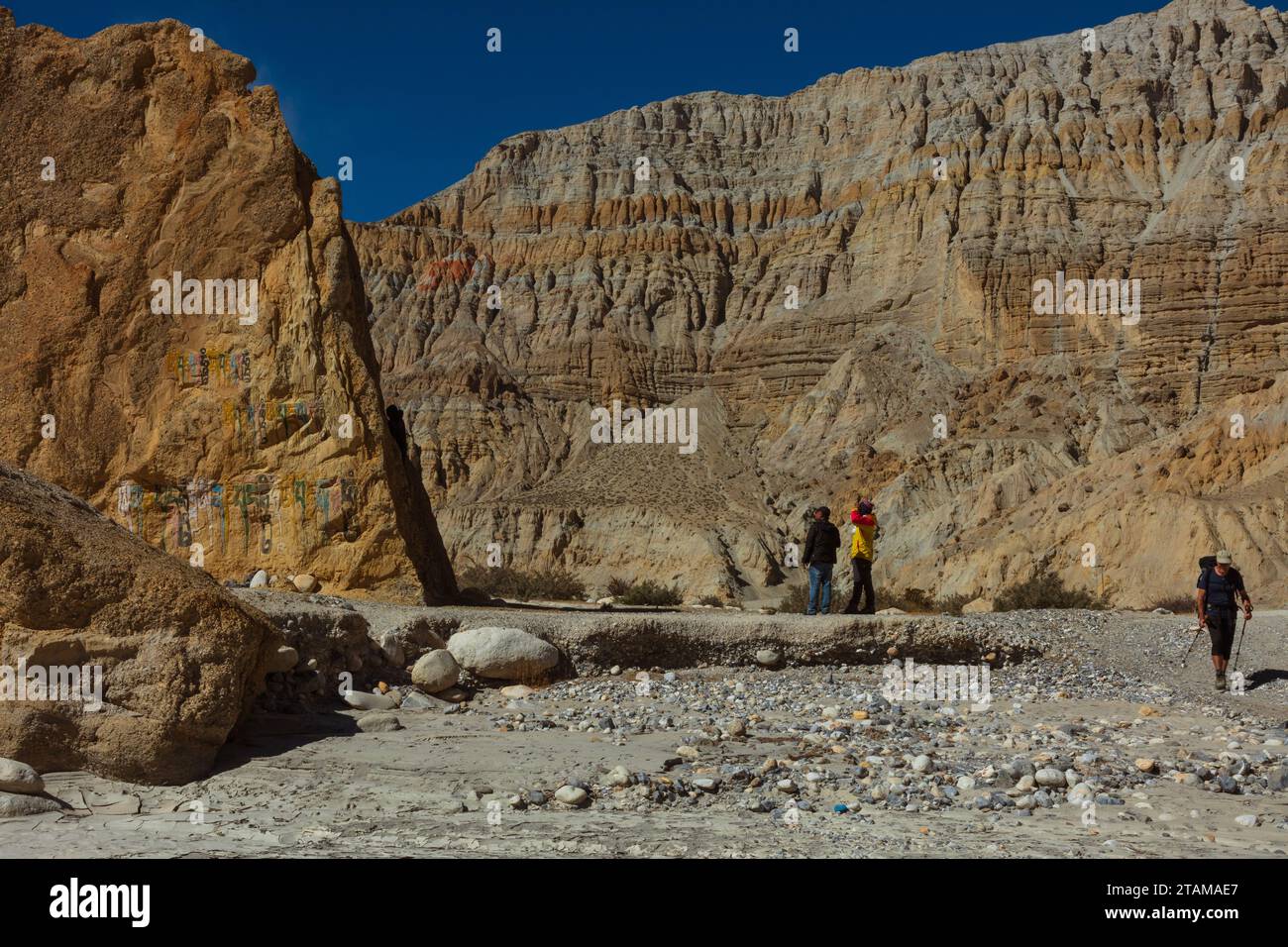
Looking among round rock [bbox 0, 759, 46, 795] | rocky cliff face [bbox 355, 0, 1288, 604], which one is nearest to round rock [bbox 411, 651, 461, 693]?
round rock [bbox 0, 759, 46, 795]

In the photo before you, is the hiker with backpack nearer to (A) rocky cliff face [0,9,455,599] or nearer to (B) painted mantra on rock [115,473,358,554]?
(A) rocky cliff face [0,9,455,599]

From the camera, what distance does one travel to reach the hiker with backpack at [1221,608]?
12.3 meters

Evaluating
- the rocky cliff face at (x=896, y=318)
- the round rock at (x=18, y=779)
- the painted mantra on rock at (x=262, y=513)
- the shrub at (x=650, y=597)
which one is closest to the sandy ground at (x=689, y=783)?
the round rock at (x=18, y=779)

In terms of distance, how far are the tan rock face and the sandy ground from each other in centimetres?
24

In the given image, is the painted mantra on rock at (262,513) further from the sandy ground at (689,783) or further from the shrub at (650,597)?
the shrub at (650,597)

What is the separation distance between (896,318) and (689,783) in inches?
2272

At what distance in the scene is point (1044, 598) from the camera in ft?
88.7

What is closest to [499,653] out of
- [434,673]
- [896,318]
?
[434,673]

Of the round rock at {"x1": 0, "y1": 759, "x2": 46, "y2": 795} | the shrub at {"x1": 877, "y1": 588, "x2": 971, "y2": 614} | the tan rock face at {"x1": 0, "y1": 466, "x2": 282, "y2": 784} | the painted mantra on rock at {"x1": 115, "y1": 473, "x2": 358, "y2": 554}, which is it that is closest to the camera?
the round rock at {"x1": 0, "y1": 759, "x2": 46, "y2": 795}

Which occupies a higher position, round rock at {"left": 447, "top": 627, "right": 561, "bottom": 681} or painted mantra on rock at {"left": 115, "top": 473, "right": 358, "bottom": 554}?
painted mantra on rock at {"left": 115, "top": 473, "right": 358, "bottom": 554}

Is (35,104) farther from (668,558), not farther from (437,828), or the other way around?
(668,558)

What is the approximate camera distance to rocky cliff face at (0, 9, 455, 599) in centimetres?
1302

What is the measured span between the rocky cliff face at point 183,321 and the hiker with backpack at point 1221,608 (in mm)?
9199

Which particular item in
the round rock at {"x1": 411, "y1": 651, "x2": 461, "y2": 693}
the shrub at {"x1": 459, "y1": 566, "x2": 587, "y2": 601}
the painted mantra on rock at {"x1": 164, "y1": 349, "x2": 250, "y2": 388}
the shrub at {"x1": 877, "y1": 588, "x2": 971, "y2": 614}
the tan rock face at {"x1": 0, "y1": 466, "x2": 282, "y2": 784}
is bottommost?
the shrub at {"x1": 877, "y1": 588, "x2": 971, "y2": 614}
